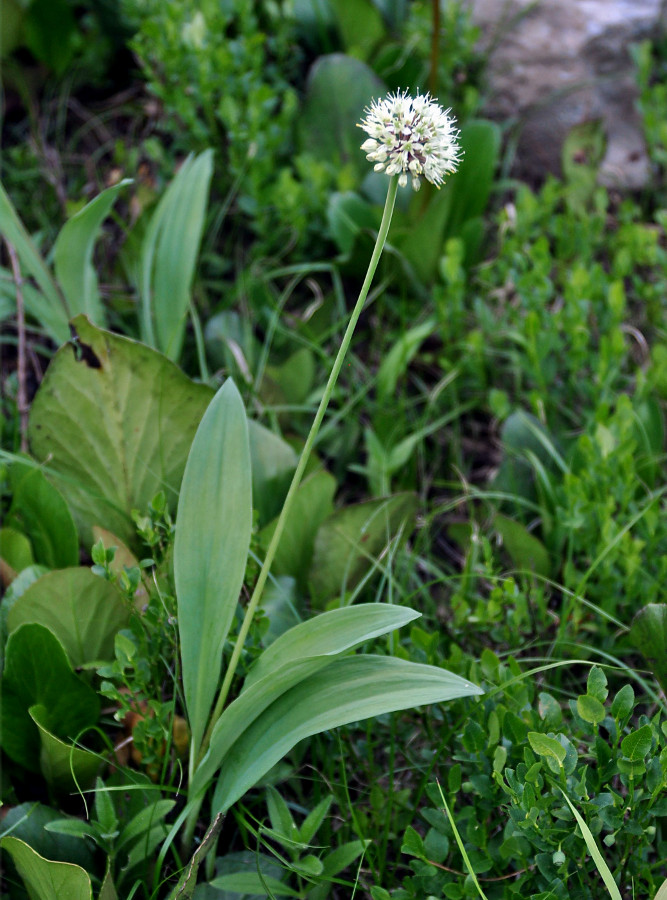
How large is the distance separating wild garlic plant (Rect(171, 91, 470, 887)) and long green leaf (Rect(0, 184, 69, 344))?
890mm

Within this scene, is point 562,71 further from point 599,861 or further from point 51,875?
point 51,875

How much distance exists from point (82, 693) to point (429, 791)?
2.01 feet

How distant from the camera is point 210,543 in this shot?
4.50 ft

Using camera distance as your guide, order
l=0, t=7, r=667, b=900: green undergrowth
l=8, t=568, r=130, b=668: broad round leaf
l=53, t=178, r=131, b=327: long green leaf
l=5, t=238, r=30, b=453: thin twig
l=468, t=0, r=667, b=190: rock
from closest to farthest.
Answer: l=0, t=7, r=667, b=900: green undergrowth → l=8, t=568, r=130, b=668: broad round leaf → l=53, t=178, r=131, b=327: long green leaf → l=5, t=238, r=30, b=453: thin twig → l=468, t=0, r=667, b=190: rock

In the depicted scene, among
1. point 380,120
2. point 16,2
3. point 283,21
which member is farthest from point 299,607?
point 16,2

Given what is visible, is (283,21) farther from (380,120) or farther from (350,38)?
(380,120)

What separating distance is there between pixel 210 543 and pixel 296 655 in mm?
232

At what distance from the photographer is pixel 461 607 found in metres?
1.66

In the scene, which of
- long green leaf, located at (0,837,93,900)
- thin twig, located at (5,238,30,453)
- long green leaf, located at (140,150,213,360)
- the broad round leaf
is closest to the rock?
long green leaf, located at (140,150,213,360)

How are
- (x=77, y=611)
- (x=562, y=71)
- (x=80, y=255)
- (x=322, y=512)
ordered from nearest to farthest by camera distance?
(x=77, y=611)
(x=322, y=512)
(x=80, y=255)
(x=562, y=71)

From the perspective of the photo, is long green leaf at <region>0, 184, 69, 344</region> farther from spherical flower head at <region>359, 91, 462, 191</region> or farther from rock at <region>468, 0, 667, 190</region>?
rock at <region>468, 0, 667, 190</region>

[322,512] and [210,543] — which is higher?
[210,543]

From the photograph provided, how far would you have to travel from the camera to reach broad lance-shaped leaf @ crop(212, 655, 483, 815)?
1.19 meters

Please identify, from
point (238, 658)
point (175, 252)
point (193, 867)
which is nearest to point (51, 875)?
point (193, 867)
